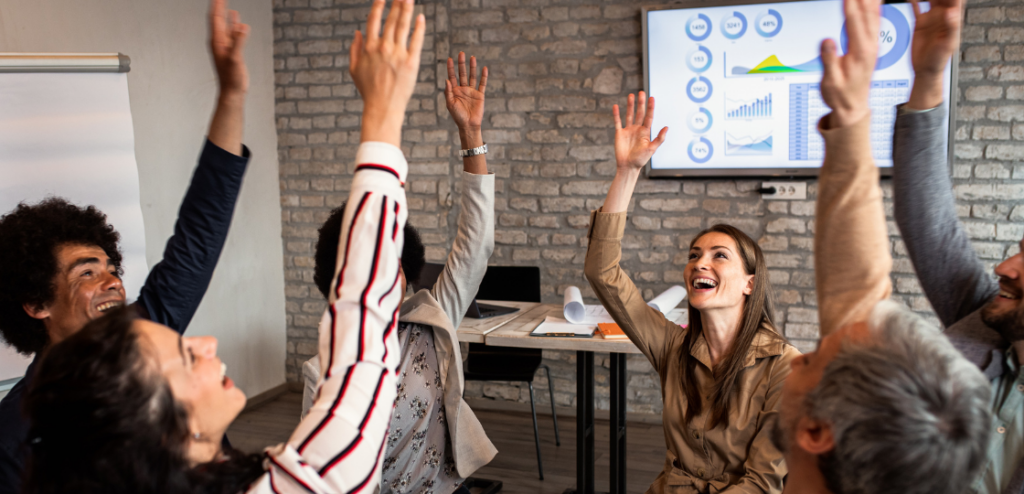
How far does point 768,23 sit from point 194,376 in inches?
130

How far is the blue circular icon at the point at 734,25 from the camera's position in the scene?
3.43m

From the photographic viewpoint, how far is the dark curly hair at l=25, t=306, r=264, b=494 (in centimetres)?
73

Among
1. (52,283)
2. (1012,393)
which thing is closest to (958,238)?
(1012,393)

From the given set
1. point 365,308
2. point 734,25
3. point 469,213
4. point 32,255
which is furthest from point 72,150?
point 734,25

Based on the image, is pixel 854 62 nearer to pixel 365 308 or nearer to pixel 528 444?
pixel 365 308

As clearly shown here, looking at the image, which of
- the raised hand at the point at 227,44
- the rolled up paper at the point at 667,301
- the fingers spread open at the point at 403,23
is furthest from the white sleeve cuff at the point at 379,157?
the rolled up paper at the point at 667,301

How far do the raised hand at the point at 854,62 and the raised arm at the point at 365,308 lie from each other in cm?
46

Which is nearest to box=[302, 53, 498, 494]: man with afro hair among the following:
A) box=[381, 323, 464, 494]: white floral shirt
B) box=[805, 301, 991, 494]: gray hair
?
box=[381, 323, 464, 494]: white floral shirt

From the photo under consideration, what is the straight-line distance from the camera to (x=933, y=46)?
896 millimetres

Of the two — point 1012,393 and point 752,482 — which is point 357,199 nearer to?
point 1012,393

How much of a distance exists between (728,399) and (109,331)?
4.35 ft

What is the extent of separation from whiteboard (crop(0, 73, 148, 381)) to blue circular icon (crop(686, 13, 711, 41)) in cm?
261

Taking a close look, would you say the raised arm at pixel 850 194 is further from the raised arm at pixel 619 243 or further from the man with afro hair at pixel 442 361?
the man with afro hair at pixel 442 361

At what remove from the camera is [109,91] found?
2.58m
